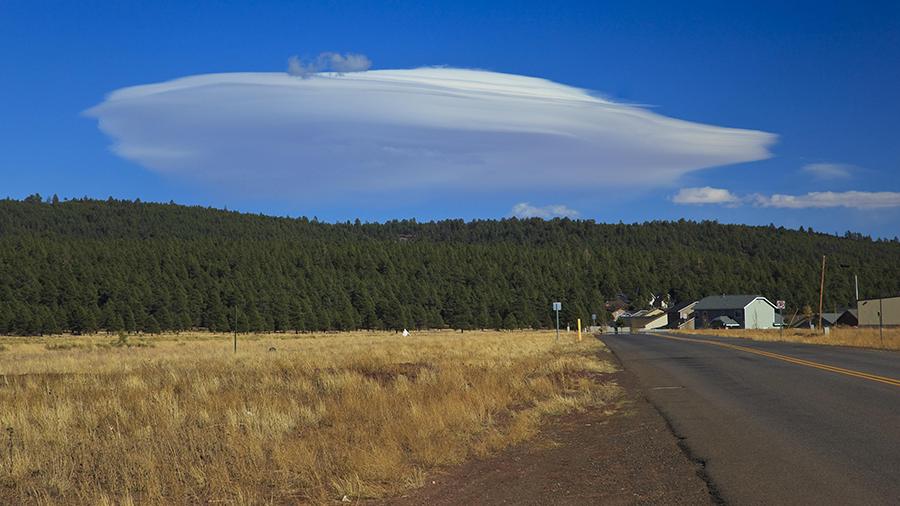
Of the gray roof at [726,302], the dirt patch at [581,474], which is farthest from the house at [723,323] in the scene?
the dirt patch at [581,474]

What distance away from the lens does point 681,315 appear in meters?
144

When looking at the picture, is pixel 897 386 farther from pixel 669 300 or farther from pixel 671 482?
pixel 669 300

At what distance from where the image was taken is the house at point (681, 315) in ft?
465

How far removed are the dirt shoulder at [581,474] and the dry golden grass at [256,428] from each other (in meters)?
0.46

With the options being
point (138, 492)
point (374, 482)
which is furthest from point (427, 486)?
point (138, 492)

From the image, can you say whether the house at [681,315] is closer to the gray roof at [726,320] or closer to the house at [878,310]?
the gray roof at [726,320]

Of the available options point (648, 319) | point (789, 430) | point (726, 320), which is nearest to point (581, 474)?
point (789, 430)

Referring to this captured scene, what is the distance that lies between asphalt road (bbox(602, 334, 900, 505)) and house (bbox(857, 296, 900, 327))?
87508mm

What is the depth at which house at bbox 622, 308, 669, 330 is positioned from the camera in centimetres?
14650

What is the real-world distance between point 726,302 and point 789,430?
410 ft

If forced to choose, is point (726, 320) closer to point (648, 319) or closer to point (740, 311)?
point (740, 311)

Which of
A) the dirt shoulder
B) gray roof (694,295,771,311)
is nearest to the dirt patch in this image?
the dirt shoulder

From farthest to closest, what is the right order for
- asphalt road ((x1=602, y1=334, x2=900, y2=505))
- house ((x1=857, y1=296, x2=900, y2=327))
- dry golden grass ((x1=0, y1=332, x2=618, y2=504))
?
house ((x1=857, y1=296, x2=900, y2=327)) < dry golden grass ((x1=0, y1=332, x2=618, y2=504)) < asphalt road ((x1=602, y1=334, x2=900, y2=505))

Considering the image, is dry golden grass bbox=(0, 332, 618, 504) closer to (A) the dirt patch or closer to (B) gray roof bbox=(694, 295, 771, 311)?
(A) the dirt patch
